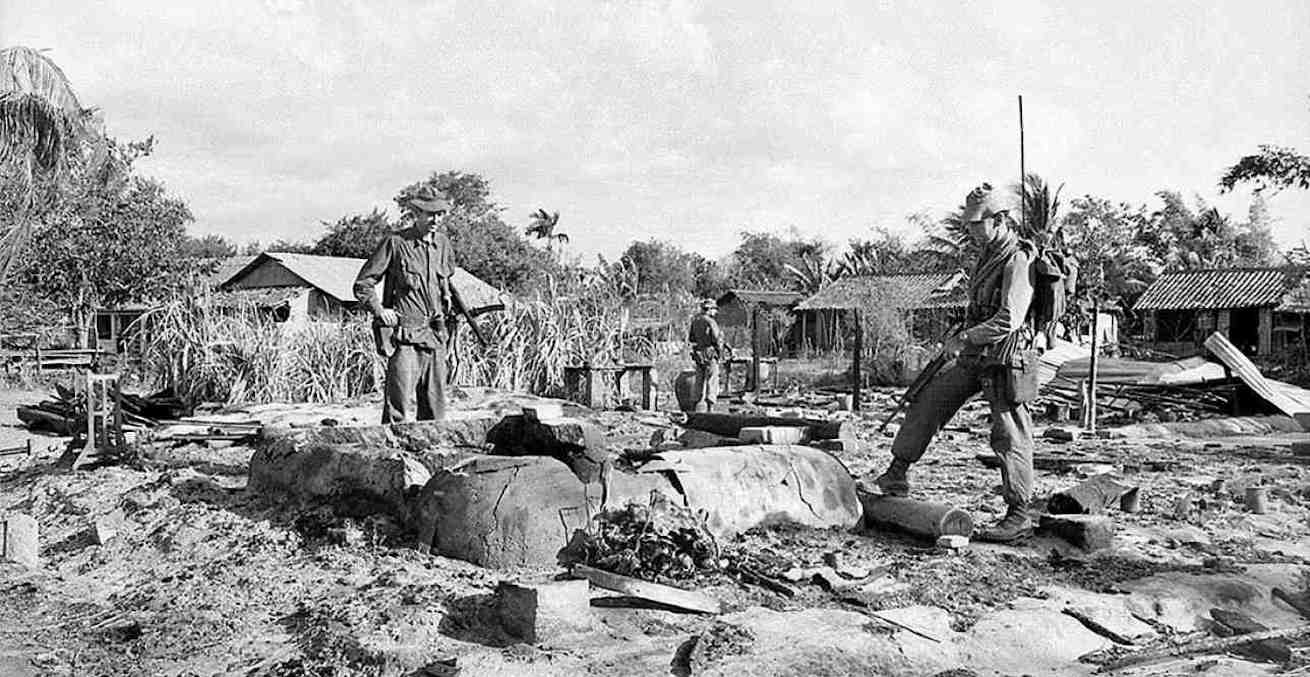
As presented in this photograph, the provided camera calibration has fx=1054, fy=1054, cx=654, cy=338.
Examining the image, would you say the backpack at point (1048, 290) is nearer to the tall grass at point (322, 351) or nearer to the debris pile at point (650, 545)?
the debris pile at point (650, 545)

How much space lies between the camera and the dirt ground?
4.21 m

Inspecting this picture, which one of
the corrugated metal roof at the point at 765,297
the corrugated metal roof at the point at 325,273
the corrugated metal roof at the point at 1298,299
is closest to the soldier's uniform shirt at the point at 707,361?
the corrugated metal roof at the point at 325,273

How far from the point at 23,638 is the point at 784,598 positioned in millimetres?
3429

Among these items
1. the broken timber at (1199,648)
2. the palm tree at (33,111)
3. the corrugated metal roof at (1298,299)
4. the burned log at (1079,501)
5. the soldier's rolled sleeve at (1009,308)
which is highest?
the palm tree at (33,111)

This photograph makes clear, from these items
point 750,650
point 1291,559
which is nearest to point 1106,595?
point 1291,559

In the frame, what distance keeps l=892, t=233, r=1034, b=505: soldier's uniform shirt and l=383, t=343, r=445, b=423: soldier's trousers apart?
149 inches

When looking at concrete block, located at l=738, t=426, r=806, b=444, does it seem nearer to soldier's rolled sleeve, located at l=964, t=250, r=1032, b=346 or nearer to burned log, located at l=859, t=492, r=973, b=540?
burned log, located at l=859, t=492, r=973, b=540

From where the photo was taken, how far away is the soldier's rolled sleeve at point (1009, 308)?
20.3 ft

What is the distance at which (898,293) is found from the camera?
109 ft

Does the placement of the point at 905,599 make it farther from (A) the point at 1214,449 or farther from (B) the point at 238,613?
(A) the point at 1214,449

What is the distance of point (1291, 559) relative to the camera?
591 centimetres

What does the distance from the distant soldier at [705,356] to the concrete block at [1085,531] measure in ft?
28.2

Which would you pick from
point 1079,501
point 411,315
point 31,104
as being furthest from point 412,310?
point 31,104

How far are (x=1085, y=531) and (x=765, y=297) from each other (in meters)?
37.3
